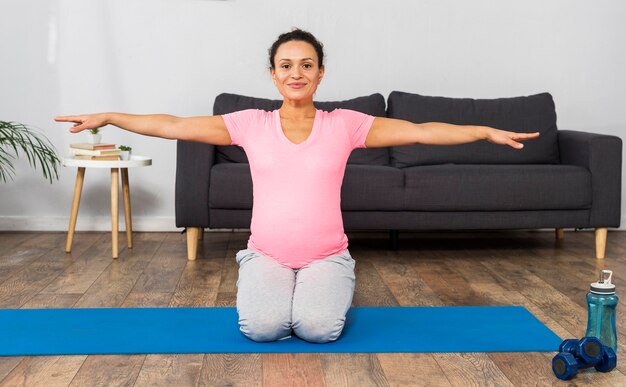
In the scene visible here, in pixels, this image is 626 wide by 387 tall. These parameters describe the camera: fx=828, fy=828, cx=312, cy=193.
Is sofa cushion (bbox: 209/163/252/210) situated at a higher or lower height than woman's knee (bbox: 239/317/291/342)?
higher

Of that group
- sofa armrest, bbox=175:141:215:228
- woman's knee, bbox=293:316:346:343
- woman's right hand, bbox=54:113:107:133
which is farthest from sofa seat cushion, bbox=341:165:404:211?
woman's right hand, bbox=54:113:107:133

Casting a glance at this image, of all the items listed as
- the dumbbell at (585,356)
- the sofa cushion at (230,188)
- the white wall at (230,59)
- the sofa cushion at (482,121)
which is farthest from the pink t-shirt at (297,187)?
the white wall at (230,59)

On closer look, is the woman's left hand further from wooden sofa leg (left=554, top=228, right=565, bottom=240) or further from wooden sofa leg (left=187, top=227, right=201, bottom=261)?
wooden sofa leg (left=554, top=228, right=565, bottom=240)

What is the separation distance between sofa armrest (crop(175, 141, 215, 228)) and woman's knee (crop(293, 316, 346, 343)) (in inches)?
60.7

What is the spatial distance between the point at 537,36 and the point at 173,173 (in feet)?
7.57

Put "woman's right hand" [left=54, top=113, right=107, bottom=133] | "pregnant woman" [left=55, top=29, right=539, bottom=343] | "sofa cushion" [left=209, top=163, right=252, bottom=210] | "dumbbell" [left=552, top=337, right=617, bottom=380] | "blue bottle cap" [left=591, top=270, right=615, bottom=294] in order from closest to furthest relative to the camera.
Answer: "dumbbell" [left=552, top=337, right=617, bottom=380] < "blue bottle cap" [left=591, top=270, right=615, bottom=294] < "woman's right hand" [left=54, top=113, right=107, bottom=133] < "pregnant woman" [left=55, top=29, right=539, bottom=343] < "sofa cushion" [left=209, top=163, right=252, bottom=210]

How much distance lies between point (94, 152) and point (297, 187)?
5.67 feet

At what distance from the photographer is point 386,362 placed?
7.32 ft

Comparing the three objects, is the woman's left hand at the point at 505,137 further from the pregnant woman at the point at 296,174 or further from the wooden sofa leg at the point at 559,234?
the wooden sofa leg at the point at 559,234

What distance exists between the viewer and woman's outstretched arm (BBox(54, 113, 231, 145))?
240 centimetres

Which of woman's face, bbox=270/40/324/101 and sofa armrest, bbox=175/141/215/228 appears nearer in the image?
woman's face, bbox=270/40/324/101

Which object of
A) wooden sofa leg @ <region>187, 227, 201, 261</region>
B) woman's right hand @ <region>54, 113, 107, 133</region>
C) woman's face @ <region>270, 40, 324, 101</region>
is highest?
woman's face @ <region>270, 40, 324, 101</region>

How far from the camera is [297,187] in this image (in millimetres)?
2506

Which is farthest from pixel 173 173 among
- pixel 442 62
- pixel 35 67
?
pixel 442 62
